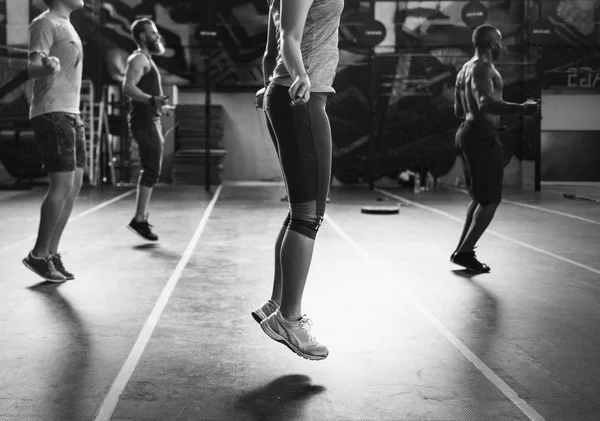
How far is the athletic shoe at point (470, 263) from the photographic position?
5199 millimetres

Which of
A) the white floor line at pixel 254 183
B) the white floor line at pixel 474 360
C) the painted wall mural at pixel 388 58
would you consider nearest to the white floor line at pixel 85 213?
the white floor line at pixel 254 183

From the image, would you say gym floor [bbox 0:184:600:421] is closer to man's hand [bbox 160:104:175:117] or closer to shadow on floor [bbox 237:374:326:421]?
shadow on floor [bbox 237:374:326:421]

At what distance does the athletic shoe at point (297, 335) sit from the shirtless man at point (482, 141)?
97.1 inches

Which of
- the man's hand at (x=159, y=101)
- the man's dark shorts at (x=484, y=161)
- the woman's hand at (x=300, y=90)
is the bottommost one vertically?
the man's dark shorts at (x=484, y=161)

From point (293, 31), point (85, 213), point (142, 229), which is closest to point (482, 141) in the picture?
point (293, 31)

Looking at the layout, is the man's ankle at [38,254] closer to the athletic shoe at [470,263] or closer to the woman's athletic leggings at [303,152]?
the woman's athletic leggings at [303,152]

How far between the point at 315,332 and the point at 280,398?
38.1 inches

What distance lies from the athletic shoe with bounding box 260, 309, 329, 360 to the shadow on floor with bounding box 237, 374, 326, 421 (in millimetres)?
122

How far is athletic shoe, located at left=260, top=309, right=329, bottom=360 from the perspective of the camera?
294 centimetres

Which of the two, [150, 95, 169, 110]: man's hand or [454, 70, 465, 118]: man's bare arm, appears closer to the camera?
[454, 70, 465, 118]: man's bare arm

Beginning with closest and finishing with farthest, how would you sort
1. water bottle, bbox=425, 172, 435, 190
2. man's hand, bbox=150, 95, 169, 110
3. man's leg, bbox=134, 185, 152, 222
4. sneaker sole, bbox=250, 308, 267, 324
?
sneaker sole, bbox=250, 308, 267, 324, man's hand, bbox=150, 95, 169, 110, man's leg, bbox=134, 185, 152, 222, water bottle, bbox=425, 172, 435, 190

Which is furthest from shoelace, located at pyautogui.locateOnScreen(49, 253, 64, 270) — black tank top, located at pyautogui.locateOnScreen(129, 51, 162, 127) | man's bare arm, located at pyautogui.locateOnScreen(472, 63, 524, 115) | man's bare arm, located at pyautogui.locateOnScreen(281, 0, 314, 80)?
man's bare arm, located at pyautogui.locateOnScreen(472, 63, 524, 115)

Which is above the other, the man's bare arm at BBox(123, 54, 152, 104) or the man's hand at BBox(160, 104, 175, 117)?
the man's bare arm at BBox(123, 54, 152, 104)

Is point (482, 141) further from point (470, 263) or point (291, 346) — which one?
point (291, 346)
